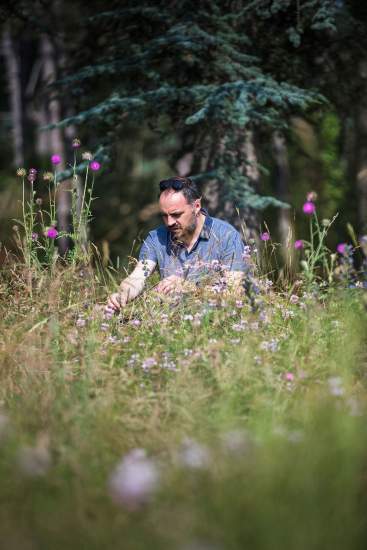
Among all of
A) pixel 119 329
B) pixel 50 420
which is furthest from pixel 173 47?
pixel 50 420

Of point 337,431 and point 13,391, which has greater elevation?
point 337,431

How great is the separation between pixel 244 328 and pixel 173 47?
4.27 metres

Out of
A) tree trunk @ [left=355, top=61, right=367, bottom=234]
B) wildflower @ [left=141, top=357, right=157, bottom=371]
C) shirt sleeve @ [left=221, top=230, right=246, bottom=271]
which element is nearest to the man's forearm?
shirt sleeve @ [left=221, top=230, right=246, bottom=271]

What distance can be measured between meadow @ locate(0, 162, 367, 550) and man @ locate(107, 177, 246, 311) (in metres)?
0.38

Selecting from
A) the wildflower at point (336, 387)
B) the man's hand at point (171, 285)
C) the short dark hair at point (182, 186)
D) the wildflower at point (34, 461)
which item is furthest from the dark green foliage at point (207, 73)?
the wildflower at point (34, 461)

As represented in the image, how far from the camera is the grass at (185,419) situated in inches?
81.5

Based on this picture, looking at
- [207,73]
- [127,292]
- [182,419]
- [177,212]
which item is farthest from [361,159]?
[182,419]

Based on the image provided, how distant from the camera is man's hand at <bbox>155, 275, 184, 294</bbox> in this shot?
14.1 ft

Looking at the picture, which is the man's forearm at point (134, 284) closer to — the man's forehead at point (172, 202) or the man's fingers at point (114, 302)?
the man's fingers at point (114, 302)

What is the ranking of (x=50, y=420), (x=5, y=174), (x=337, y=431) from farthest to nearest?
(x=5, y=174) < (x=50, y=420) < (x=337, y=431)

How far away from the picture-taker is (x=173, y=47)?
22.9ft

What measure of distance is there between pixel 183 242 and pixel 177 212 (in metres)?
0.33

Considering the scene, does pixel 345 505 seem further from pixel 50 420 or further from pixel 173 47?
pixel 173 47

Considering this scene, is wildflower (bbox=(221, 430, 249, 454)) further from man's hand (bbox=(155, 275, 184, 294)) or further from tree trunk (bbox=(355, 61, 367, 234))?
tree trunk (bbox=(355, 61, 367, 234))
